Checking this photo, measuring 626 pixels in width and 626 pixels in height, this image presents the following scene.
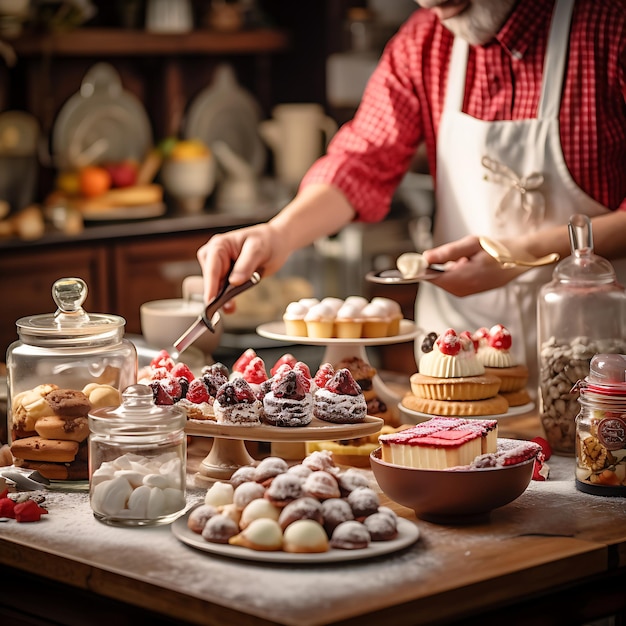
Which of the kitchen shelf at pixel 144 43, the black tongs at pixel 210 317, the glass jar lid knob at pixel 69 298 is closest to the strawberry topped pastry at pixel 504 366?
the black tongs at pixel 210 317

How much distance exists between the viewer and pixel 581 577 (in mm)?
1534

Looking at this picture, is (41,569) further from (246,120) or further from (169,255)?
(246,120)

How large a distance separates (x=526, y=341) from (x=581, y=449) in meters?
0.86

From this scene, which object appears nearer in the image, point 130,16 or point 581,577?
point 581,577

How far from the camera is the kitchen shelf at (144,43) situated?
13.7 ft

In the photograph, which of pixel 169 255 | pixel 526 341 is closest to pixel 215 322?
pixel 526 341

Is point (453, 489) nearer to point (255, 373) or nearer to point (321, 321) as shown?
point (255, 373)

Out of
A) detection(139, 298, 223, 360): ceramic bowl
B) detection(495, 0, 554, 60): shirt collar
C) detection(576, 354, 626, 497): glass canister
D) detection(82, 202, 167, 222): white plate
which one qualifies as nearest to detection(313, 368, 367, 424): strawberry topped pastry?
detection(576, 354, 626, 497): glass canister

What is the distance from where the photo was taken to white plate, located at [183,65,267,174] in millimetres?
4785

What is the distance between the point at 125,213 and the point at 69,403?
265 centimetres

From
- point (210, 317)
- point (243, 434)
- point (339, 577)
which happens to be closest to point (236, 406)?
point (243, 434)

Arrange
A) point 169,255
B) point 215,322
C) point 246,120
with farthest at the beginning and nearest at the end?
point 246,120, point 169,255, point 215,322

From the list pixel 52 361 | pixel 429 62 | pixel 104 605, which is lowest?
pixel 104 605

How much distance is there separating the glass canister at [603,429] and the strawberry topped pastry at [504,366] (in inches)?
13.2
